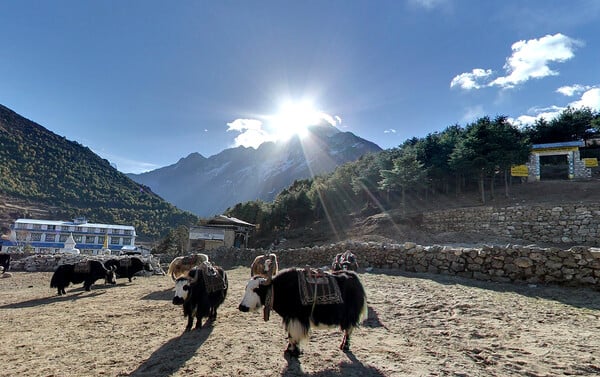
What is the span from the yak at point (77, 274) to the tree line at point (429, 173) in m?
23.1

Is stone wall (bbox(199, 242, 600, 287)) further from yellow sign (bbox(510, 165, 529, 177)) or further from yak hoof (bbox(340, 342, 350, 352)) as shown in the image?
yellow sign (bbox(510, 165, 529, 177))

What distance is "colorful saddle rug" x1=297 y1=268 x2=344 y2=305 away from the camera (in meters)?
4.67

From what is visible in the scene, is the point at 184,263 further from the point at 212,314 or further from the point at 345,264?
the point at 345,264

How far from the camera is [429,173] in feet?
100

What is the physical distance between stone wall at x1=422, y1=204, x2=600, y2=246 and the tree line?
3491mm

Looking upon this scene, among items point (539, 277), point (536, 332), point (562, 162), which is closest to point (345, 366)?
point (536, 332)

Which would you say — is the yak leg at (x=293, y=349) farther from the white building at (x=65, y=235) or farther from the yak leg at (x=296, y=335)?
the white building at (x=65, y=235)

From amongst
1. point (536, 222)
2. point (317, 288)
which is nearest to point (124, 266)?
point (317, 288)

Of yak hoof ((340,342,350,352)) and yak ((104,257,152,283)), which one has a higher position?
yak hoof ((340,342,350,352))

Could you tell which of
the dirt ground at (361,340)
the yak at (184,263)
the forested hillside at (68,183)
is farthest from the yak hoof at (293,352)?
the forested hillside at (68,183)

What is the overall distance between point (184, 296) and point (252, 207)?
37.8 meters

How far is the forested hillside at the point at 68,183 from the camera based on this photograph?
212 feet

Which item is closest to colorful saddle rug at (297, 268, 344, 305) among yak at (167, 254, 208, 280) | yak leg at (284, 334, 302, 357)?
yak leg at (284, 334, 302, 357)

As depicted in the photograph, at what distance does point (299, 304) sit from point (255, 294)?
70 centimetres
